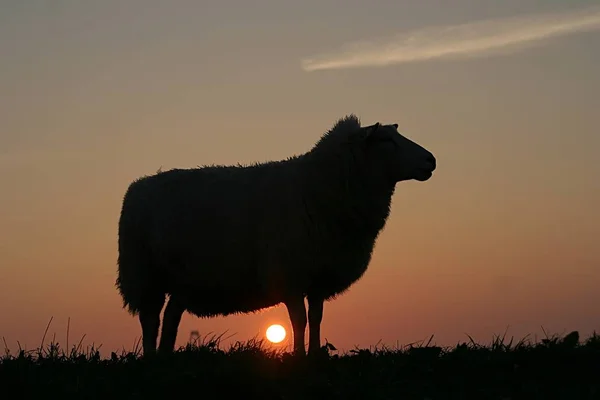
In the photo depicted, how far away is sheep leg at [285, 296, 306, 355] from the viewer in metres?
9.50

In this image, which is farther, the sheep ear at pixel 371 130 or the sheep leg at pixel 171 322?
the sheep leg at pixel 171 322

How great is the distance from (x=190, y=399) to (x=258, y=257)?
4.41m

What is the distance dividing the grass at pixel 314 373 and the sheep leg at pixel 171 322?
4.29 m

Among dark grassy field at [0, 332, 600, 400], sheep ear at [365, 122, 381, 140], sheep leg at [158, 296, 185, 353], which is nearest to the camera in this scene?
dark grassy field at [0, 332, 600, 400]

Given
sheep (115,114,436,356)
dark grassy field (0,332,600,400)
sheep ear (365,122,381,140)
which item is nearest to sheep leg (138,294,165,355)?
sheep (115,114,436,356)

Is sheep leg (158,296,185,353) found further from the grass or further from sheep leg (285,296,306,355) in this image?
the grass

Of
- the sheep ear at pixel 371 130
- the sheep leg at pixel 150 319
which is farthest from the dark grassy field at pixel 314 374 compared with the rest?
the sheep leg at pixel 150 319

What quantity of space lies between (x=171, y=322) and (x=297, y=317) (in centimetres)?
274

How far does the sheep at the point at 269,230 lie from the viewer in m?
9.92

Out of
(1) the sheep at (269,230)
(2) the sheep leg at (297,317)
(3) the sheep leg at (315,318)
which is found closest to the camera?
(2) the sheep leg at (297,317)

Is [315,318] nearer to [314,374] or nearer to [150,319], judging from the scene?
[150,319]

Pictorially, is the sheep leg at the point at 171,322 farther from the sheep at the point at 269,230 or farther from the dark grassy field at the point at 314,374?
the dark grassy field at the point at 314,374

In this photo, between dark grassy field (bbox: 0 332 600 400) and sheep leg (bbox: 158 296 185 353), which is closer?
dark grassy field (bbox: 0 332 600 400)

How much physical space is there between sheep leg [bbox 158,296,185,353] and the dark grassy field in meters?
4.34
